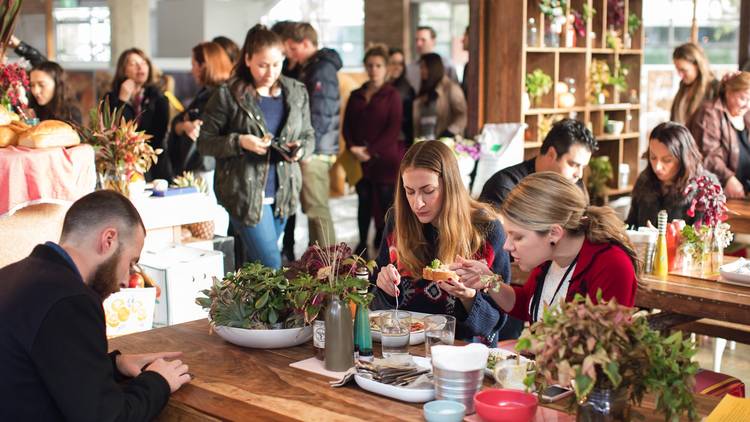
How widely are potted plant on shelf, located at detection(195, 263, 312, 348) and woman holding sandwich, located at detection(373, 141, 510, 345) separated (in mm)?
453

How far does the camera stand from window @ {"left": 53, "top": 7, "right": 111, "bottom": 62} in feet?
31.7

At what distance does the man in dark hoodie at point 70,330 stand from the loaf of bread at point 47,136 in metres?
2.15

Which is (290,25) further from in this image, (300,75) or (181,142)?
(181,142)

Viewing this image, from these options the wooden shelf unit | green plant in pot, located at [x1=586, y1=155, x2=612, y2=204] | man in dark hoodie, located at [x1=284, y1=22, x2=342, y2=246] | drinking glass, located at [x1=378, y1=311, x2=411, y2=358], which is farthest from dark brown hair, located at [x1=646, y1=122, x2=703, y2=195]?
green plant in pot, located at [x1=586, y1=155, x2=612, y2=204]

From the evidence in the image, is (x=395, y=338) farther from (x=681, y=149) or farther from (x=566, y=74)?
(x=566, y=74)

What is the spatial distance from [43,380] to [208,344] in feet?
2.42

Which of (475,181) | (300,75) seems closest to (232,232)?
(300,75)

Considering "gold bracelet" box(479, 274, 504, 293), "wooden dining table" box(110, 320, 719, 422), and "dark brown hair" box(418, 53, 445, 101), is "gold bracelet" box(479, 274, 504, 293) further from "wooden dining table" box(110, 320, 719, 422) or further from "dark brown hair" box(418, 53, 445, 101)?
"dark brown hair" box(418, 53, 445, 101)

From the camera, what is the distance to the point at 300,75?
23.7ft

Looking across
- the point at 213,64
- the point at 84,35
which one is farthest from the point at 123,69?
the point at 84,35

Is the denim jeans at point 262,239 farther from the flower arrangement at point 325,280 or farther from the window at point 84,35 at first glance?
the window at point 84,35

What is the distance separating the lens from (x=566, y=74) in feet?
27.6

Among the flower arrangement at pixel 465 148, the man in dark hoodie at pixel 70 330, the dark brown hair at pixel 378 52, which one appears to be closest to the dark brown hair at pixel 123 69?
the dark brown hair at pixel 378 52

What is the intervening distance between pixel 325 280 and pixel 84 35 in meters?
7.68
